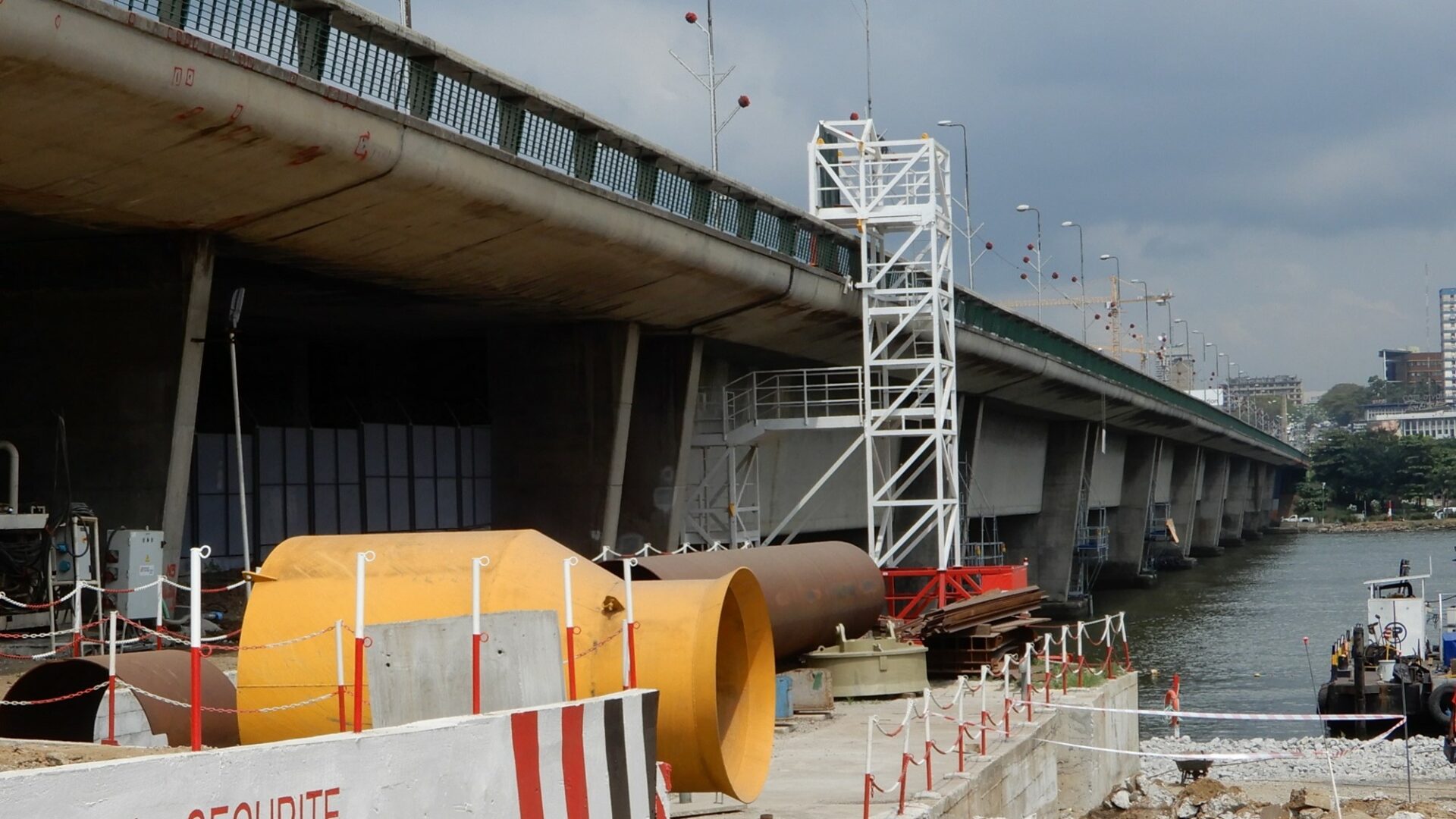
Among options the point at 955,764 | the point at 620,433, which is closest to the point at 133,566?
the point at 955,764

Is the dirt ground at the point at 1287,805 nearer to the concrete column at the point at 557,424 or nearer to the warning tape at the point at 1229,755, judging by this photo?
the warning tape at the point at 1229,755

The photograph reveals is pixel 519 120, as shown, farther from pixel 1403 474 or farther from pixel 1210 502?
pixel 1403 474

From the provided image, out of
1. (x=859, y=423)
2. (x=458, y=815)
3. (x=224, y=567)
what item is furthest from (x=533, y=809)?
(x=859, y=423)

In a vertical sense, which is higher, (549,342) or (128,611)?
(549,342)

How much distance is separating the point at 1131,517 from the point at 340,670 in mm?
87751

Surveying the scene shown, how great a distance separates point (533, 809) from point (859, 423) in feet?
100

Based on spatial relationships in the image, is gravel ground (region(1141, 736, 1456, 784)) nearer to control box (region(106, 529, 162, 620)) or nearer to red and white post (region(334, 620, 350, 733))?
control box (region(106, 529, 162, 620))

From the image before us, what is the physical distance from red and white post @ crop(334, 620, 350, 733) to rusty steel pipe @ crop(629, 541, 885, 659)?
9.79 m

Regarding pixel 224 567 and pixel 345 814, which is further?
pixel 224 567

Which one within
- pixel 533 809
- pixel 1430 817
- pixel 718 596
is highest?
pixel 718 596

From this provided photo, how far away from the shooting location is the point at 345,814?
8.38 meters

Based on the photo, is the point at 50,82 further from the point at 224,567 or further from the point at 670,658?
the point at 224,567

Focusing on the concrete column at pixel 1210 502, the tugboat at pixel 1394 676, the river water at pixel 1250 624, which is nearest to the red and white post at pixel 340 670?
the tugboat at pixel 1394 676

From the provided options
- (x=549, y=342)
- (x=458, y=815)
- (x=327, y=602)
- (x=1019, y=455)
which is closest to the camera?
(x=458, y=815)
